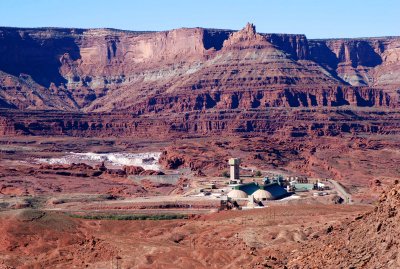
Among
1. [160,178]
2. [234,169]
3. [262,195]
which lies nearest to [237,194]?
[262,195]

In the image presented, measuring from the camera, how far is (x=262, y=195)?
377ft

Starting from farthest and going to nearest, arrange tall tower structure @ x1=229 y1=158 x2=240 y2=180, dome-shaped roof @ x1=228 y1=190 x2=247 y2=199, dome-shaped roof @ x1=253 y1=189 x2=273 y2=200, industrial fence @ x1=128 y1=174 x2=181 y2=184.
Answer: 1. industrial fence @ x1=128 y1=174 x2=181 y2=184
2. tall tower structure @ x1=229 y1=158 x2=240 y2=180
3. dome-shaped roof @ x1=228 y1=190 x2=247 y2=199
4. dome-shaped roof @ x1=253 y1=189 x2=273 y2=200

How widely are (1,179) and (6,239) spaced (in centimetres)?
7414

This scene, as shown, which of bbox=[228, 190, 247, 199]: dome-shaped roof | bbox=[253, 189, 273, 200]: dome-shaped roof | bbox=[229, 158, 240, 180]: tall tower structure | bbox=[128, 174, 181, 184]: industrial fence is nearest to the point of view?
bbox=[253, 189, 273, 200]: dome-shaped roof

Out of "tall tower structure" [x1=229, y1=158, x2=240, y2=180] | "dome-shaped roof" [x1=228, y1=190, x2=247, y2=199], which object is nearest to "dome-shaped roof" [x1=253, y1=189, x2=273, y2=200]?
"dome-shaped roof" [x1=228, y1=190, x2=247, y2=199]

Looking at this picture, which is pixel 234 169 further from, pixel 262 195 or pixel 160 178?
pixel 262 195

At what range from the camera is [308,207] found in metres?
102

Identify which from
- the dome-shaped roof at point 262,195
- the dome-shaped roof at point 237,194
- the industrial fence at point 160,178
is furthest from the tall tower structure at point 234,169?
the dome-shaped roof at point 262,195

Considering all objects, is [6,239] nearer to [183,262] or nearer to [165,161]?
[183,262]

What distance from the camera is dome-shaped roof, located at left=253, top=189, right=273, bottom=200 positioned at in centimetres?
11438

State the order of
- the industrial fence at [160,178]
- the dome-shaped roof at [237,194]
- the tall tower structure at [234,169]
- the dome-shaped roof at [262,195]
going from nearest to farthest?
the dome-shaped roof at [262,195] → the dome-shaped roof at [237,194] → the tall tower structure at [234,169] → the industrial fence at [160,178]

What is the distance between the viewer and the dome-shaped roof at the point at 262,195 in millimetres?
114375

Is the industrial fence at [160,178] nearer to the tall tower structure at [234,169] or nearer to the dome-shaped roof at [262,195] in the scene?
the tall tower structure at [234,169]

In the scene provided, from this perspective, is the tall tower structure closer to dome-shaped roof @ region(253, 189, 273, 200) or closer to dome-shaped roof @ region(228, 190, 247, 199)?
dome-shaped roof @ region(228, 190, 247, 199)
